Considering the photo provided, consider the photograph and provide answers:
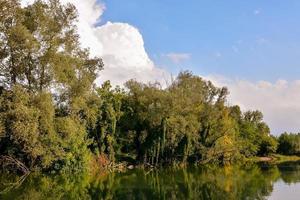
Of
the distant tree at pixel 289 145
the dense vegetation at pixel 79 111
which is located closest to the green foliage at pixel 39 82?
the dense vegetation at pixel 79 111

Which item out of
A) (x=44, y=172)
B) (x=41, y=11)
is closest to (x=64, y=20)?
(x=41, y=11)

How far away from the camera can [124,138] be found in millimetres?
60719

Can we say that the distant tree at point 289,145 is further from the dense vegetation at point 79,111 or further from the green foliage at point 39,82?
the green foliage at point 39,82

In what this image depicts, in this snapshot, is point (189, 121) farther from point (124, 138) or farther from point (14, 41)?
point (14, 41)

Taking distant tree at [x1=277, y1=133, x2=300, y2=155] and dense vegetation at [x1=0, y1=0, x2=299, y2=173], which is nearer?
dense vegetation at [x1=0, y1=0, x2=299, y2=173]

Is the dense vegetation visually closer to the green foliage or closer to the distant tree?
the green foliage

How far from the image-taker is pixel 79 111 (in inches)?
1909

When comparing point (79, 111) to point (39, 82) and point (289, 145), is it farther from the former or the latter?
point (289, 145)

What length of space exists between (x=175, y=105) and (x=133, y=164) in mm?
10251

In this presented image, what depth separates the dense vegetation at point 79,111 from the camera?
40047 mm

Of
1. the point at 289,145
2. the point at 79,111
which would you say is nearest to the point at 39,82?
the point at 79,111

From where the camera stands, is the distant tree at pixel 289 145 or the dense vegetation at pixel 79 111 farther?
the distant tree at pixel 289 145

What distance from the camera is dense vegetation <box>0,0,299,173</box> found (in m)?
40.0

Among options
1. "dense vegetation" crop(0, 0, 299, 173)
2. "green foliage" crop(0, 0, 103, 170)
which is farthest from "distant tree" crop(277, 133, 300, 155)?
"green foliage" crop(0, 0, 103, 170)
